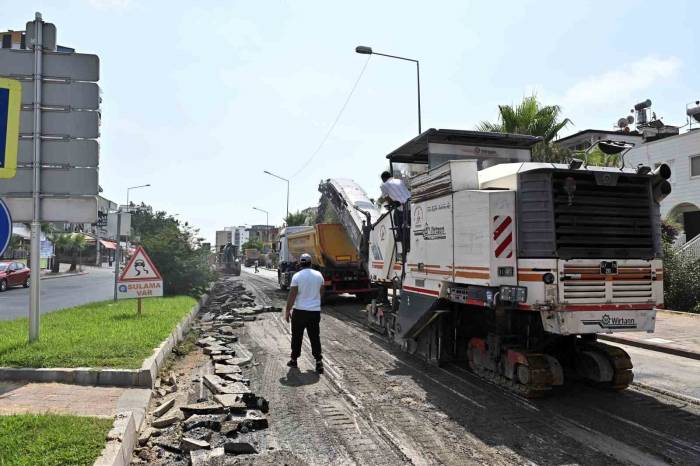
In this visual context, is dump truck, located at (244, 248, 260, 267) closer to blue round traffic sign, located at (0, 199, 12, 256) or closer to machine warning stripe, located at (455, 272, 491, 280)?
machine warning stripe, located at (455, 272, 491, 280)

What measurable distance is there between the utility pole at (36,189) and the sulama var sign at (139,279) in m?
2.82

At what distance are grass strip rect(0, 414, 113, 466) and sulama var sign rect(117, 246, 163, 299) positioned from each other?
21.5 feet

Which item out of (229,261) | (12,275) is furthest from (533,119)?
(229,261)

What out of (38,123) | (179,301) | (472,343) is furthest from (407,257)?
(179,301)

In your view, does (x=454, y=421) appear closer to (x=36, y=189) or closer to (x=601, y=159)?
(x=36, y=189)

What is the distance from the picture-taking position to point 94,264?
7331cm

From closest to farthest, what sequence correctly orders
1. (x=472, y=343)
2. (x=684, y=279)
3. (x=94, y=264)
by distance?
1. (x=472, y=343)
2. (x=684, y=279)
3. (x=94, y=264)

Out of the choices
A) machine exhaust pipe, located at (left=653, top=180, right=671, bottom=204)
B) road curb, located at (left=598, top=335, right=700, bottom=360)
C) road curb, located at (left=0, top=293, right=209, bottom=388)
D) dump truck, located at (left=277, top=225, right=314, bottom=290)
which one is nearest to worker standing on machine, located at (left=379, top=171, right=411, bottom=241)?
machine exhaust pipe, located at (left=653, top=180, right=671, bottom=204)

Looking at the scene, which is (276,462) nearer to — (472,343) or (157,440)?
(157,440)

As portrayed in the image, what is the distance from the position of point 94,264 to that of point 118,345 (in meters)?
73.1

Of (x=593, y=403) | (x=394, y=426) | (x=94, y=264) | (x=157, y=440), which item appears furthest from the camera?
(x=94, y=264)

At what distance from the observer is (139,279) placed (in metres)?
11.3

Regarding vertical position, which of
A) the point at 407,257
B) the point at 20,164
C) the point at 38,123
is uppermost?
the point at 38,123

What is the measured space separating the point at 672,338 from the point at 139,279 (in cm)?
1116
